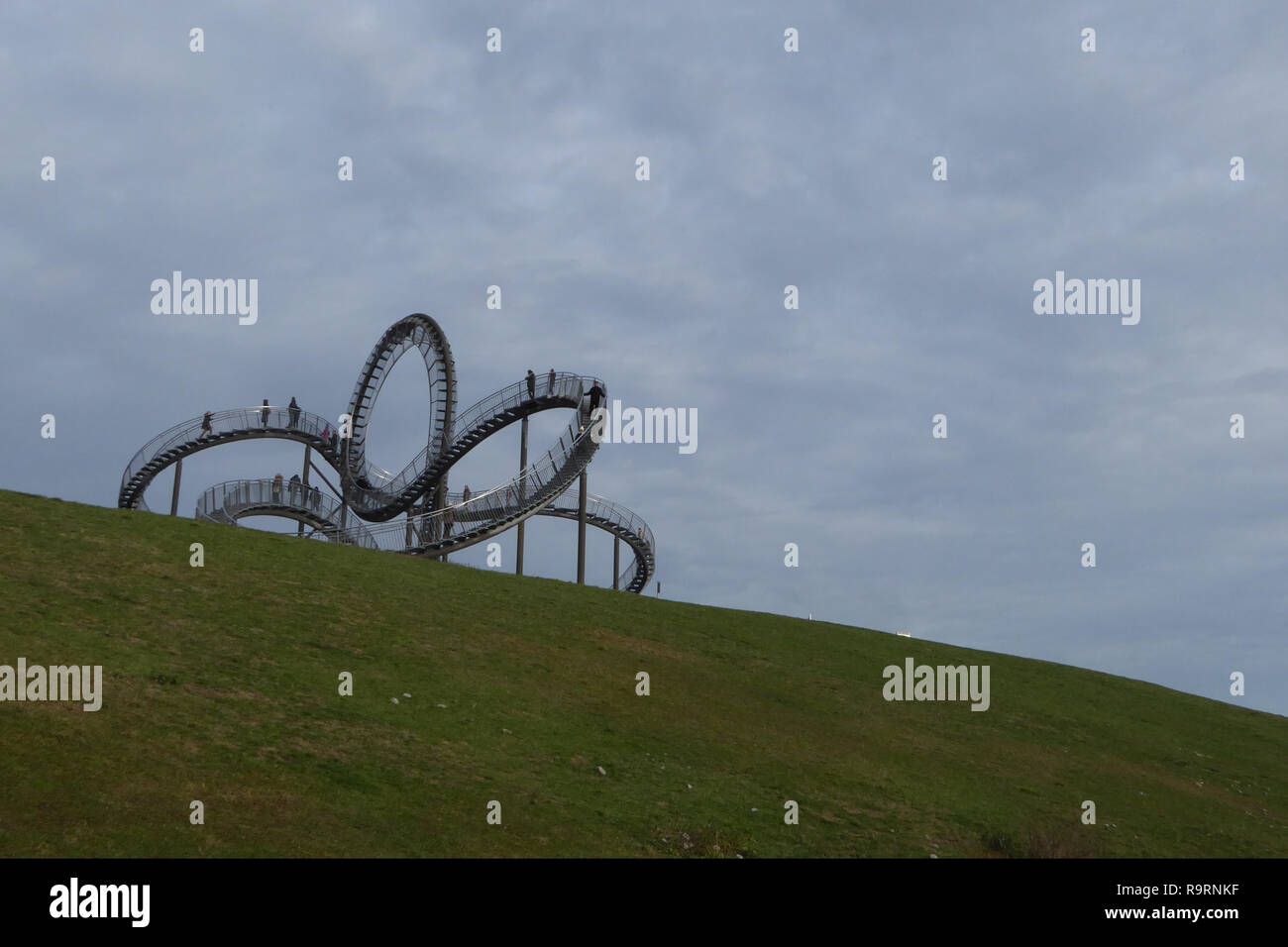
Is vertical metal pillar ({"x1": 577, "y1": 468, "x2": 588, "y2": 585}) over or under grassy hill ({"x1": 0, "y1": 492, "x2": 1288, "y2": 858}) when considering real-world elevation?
over

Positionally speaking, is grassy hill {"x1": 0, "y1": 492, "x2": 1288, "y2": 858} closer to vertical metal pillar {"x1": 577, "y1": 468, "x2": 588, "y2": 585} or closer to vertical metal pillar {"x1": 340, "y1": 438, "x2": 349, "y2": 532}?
vertical metal pillar {"x1": 577, "y1": 468, "x2": 588, "y2": 585}

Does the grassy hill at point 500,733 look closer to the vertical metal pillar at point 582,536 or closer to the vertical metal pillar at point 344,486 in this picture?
the vertical metal pillar at point 582,536

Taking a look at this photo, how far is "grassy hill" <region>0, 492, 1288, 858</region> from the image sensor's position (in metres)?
18.1

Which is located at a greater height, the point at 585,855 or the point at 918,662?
the point at 918,662

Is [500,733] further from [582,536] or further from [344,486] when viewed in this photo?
[344,486]

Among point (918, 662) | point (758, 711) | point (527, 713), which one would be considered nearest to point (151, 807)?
point (527, 713)

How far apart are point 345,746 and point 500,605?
13051mm

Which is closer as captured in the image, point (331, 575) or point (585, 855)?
point (585, 855)

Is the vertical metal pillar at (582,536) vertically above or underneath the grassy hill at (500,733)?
above

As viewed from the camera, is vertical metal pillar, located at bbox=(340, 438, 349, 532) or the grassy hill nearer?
the grassy hill

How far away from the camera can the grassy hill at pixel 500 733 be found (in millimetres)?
18078
